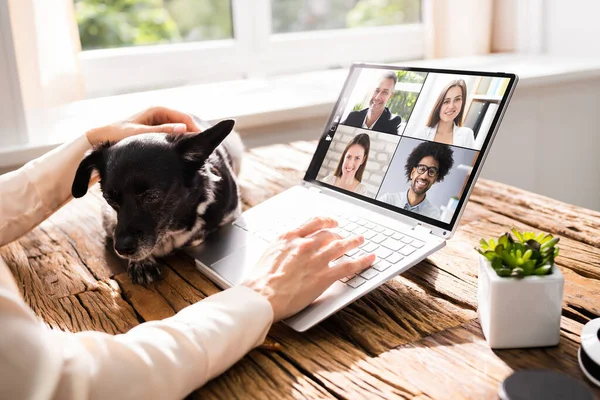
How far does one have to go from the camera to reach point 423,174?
0.95 m

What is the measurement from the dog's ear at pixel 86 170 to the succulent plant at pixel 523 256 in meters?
0.72

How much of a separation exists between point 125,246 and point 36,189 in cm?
29

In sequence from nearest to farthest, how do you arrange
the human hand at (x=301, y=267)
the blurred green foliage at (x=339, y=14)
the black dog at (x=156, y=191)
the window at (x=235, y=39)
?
the human hand at (x=301, y=267) → the black dog at (x=156, y=191) → the window at (x=235, y=39) → the blurred green foliage at (x=339, y=14)

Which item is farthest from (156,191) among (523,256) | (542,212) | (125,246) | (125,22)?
(125,22)

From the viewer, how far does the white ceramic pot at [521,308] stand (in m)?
0.63

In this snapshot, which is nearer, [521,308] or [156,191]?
[521,308]

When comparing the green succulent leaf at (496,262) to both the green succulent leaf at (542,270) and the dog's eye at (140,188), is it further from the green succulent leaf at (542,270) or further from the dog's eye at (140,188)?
the dog's eye at (140,188)

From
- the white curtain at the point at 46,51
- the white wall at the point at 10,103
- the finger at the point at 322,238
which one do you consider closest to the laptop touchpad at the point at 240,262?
the finger at the point at 322,238

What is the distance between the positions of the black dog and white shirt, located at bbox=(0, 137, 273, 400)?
0.97ft

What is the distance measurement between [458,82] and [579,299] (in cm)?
40

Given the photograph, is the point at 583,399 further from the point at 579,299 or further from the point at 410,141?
the point at 410,141

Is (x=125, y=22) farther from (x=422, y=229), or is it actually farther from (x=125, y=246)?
(x=422, y=229)

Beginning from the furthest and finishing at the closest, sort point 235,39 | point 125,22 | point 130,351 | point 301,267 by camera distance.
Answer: point 125,22
point 235,39
point 301,267
point 130,351

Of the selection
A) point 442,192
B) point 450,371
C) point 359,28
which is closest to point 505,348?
point 450,371
